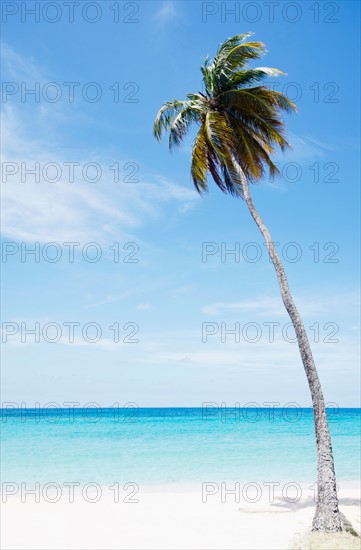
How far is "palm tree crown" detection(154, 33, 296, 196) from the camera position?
13633mm

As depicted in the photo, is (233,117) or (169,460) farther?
(169,460)

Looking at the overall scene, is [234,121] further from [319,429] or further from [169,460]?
[169,460]

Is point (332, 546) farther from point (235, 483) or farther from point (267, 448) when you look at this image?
point (267, 448)

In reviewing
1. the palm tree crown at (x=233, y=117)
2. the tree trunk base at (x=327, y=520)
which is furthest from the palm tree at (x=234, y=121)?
the tree trunk base at (x=327, y=520)

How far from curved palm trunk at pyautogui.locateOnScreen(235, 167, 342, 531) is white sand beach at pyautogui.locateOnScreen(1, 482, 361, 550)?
1.63ft

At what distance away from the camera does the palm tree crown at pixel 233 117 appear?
1363 cm

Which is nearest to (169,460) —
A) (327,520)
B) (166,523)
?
(166,523)

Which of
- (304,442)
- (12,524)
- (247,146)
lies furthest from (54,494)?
(304,442)

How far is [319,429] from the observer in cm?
1100

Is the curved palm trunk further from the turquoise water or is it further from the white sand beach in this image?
the turquoise water

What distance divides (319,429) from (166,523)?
5603 millimetres

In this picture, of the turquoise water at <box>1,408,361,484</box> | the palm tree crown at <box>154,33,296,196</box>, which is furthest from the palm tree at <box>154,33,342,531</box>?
the turquoise water at <box>1,408,361,484</box>

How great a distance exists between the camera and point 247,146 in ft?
46.2

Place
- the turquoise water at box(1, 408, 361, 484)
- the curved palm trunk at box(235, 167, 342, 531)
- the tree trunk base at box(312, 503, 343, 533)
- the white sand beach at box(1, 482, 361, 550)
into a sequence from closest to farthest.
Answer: the tree trunk base at box(312, 503, 343, 533)
the curved palm trunk at box(235, 167, 342, 531)
the white sand beach at box(1, 482, 361, 550)
the turquoise water at box(1, 408, 361, 484)
